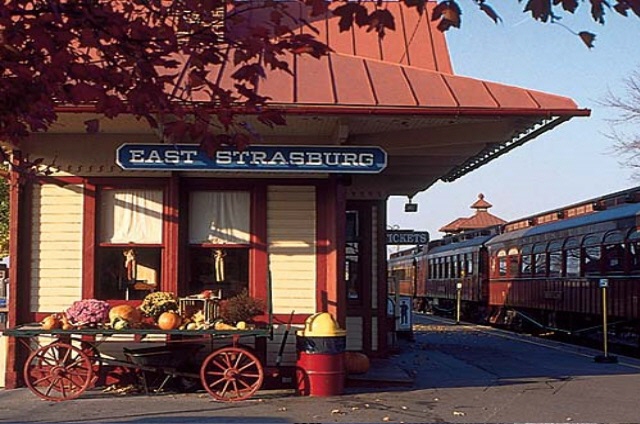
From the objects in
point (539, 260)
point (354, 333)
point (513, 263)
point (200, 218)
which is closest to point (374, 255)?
point (354, 333)

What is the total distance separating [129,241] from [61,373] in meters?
2.14

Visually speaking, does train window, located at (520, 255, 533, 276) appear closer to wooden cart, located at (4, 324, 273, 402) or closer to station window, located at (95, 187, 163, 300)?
station window, located at (95, 187, 163, 300)

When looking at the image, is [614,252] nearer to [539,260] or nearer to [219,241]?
[539,260]

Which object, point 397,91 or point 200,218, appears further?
point 200,218

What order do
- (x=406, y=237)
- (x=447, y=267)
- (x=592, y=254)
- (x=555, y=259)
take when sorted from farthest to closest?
(x=447, y=267), (x=555, y=259), (x=592, y=254), (x=406, y=237)

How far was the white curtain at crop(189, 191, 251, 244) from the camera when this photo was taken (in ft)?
42.7

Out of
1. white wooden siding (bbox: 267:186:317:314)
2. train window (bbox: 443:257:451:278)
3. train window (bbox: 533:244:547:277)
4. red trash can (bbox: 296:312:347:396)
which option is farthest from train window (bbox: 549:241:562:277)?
train window (bbox: 443:257:451:278)

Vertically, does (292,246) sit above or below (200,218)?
below

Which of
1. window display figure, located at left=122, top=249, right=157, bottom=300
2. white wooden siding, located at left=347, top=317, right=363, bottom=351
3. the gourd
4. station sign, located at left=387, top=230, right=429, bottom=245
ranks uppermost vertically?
station sign, located at left=387, top=230, right=429, bottom=245

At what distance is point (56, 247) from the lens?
12.8 metres

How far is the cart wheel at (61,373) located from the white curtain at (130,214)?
5.83 feet

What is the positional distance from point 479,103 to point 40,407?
6145 mm

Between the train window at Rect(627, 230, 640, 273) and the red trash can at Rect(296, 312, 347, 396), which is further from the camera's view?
the train window at Rect(627, 230, 640, 273)

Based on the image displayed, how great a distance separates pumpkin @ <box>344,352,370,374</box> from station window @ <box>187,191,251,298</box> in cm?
163
